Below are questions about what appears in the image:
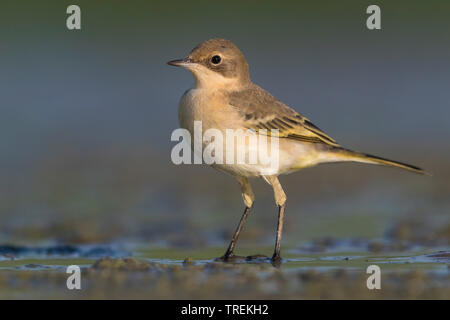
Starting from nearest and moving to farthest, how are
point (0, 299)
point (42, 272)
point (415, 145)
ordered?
point (0, 299)
point (42, 272)
point (415, 145)

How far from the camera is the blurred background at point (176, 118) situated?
13.1 meters

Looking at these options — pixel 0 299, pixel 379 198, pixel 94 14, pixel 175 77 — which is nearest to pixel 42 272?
pixel 0 299

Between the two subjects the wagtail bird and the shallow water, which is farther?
the wagtail bird

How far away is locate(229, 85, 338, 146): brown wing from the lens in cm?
978

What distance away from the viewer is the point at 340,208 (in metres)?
14.2

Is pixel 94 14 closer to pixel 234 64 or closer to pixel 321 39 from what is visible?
pixel 321 39

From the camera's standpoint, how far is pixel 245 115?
972 centimetres

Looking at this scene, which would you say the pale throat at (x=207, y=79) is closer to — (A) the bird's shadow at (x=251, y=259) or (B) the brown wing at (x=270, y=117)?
(B) the brown wing at (x=270, y=117)

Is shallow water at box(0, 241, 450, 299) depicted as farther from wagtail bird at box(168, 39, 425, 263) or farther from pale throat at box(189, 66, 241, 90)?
pale throat at box(189, 66, 241, 90)

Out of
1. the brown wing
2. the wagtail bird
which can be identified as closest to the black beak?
the wagtail bird

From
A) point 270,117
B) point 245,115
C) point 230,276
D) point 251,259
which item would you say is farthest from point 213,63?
point 230,276

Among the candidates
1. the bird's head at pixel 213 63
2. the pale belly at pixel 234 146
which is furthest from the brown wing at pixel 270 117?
the bird's head at pixel 213 63

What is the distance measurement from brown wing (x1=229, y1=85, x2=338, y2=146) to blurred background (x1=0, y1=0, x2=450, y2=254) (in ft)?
6.20

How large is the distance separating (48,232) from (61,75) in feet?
39.2
